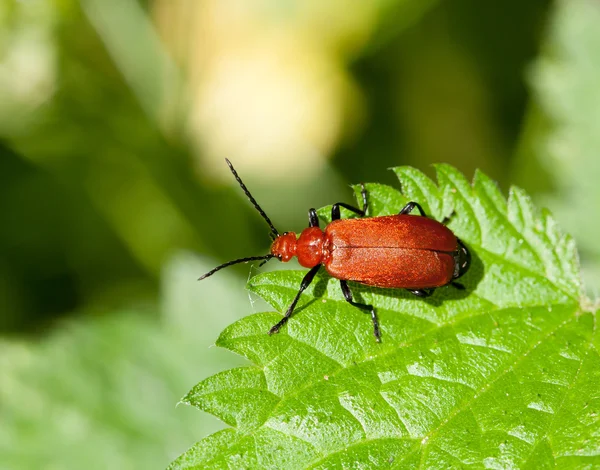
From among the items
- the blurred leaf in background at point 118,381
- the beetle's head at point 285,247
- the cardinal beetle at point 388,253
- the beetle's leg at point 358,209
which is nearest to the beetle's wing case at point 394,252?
the cardinal beetle at point 388,253

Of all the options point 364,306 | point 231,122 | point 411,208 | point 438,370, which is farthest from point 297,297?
point 231,122

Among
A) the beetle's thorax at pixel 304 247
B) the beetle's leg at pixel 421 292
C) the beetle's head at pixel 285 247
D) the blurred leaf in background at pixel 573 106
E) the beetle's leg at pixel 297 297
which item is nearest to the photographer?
the beetle's leg at pixel 297 297

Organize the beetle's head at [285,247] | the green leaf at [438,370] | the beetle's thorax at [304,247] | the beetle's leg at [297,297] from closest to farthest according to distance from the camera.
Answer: the green leaf at [438,370], the beetle's leg at [297,297], the beetle's thorax at [304,247], the beetle's head at [285,247]

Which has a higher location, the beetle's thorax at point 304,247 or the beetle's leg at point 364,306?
the beetle's thorax at point 304,247

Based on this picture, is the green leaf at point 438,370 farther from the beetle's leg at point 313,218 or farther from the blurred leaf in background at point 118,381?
the blurred leaf in background at point 118,381

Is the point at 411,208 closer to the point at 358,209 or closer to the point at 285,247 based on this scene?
the point at 358,209

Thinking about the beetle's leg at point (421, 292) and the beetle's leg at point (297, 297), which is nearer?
the beetle's leg at point (297, 297)

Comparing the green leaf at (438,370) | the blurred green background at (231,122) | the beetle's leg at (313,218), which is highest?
the blurred green background at (231,122)
